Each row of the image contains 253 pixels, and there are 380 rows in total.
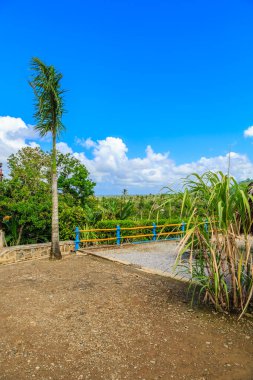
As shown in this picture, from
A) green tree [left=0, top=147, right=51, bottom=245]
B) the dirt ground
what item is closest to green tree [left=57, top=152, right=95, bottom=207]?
green tree [left=0, top=147, right=51, bottom=245]

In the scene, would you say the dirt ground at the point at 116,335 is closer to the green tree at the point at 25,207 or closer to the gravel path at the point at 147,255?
the gravel path at the point at 147,255

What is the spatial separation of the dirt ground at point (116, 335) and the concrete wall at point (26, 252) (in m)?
2.89

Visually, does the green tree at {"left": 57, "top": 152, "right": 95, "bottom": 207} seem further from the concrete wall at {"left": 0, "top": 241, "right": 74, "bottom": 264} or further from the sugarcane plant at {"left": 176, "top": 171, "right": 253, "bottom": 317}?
the sugarcane plant at {"left": 176, "top": 171, "right": 253, "bottom": 317}

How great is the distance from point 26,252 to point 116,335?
20.2ft

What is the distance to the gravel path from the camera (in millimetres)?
7625

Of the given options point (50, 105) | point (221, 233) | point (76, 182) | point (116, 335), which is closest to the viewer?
point (116, 335)

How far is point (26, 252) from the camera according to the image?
893cm

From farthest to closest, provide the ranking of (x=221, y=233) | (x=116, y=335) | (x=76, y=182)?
(x=76, y=182) < (x=221, y=233) < (x=116, y=335)

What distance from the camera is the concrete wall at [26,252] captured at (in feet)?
27.8

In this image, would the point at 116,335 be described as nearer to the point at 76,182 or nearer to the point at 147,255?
the point at 147,255

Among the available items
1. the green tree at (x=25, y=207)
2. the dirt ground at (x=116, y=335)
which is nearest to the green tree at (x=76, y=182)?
the green tree at (x=25, y=207)

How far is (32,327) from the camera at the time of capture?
12.5 feet

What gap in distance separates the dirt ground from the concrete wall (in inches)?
114

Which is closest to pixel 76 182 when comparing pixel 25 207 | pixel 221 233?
pixel 25 207
